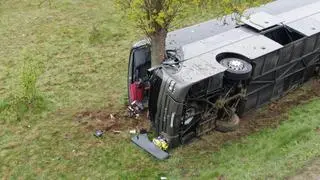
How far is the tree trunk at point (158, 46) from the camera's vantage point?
10.4m

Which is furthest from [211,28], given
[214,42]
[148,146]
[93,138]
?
[93,138]

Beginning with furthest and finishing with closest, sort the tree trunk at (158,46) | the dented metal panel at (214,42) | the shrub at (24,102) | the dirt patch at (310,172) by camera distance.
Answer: the shrub at (24,102)
the dented metal panel at (214,42)
the tree trunk at (158,46)
the dirt patch at (310,172)

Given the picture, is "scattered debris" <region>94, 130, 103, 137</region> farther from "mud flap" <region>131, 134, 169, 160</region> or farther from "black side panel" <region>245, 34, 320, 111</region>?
"black side panel" <region>245, 34, 320, 111</region>

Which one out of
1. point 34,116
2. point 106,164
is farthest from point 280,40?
point 34,116

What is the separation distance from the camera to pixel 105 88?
12.8 metres

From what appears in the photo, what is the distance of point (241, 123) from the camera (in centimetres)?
1111

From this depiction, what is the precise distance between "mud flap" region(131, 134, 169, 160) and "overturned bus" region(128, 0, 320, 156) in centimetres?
31

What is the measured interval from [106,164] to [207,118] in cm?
247

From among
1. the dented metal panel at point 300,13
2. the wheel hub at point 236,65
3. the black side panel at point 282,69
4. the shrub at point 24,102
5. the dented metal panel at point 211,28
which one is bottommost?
the shrub at point 24,102

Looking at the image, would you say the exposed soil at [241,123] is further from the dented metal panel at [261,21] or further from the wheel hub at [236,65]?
the dented metal panel at [261,21]

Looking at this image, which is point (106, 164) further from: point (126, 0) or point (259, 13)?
point (259, 13)

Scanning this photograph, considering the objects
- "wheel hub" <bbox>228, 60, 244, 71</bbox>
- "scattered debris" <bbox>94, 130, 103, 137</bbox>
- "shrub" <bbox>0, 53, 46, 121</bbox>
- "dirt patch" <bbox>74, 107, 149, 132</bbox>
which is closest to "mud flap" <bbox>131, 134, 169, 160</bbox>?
"dirt patch" <bbox>74, 107, 149, 132</bbox>

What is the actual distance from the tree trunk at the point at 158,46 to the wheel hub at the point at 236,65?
1526 mm

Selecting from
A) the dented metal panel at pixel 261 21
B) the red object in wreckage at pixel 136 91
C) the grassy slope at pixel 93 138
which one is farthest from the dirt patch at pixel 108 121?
the dented metal panel at pixel 261 21
